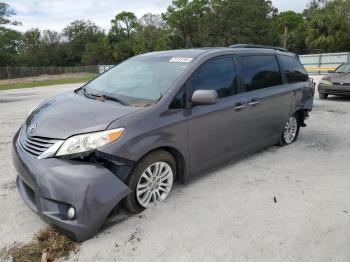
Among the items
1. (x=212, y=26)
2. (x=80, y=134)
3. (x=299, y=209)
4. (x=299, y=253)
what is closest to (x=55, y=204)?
(x=80, y=134)

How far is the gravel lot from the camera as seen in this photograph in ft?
9.27

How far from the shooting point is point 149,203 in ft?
11.6

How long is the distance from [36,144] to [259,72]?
3227 millimetres

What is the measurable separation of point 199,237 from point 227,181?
53.2 inches

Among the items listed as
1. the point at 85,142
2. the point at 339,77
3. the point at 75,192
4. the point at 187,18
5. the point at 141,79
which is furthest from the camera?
the point at 187,18

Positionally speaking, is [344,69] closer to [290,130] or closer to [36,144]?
[290,130]

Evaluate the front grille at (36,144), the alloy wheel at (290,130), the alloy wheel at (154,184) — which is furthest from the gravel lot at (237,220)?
the alloy wheel at (290,130)

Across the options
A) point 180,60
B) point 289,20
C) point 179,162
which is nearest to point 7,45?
point 289,20

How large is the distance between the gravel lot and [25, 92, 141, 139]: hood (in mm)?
930

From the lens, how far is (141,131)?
320cm

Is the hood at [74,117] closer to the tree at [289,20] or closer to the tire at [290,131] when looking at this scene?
the tire at [290,131]

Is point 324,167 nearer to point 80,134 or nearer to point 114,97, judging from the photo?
point 114,97

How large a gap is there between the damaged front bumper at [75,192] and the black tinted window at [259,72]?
250 centimetres

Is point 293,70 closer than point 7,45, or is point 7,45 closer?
point 293,70
